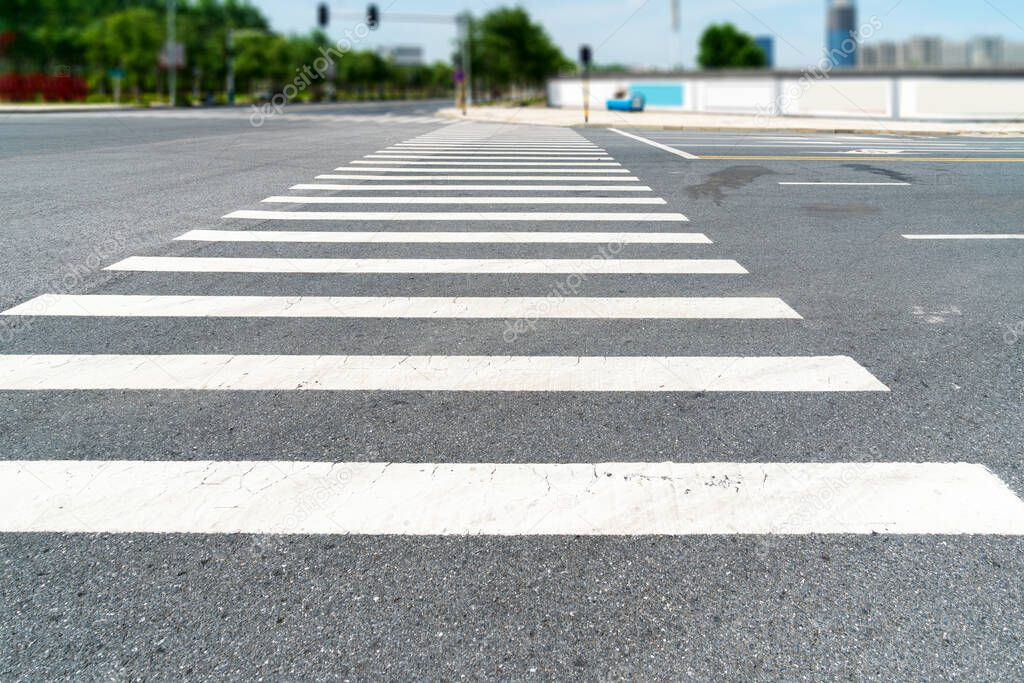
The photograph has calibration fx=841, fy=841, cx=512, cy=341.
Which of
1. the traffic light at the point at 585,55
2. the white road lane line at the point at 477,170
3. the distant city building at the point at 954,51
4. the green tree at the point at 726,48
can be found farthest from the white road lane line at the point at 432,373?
the distant city building at the point at 954,51

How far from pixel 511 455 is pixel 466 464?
216 mm

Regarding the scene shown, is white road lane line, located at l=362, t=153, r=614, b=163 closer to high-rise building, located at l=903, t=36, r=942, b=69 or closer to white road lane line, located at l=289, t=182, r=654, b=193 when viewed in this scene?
white road lane line, located at l=289, t=182, r=654, b=193

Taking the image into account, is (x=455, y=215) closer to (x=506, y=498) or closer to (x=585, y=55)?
(x=506, y=498)

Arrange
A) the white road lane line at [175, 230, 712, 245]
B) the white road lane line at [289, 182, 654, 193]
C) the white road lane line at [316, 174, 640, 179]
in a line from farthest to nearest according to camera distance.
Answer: the white road lane line at [316, 174, 640, 179], the white road lane line at [289, 182, 654, 193], the white road lane line at [175, 230, 712, 245]

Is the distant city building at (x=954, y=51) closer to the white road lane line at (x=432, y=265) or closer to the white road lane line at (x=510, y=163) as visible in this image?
the white road lane line at (x=510, y=163)

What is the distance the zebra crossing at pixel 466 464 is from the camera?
3.16 metres

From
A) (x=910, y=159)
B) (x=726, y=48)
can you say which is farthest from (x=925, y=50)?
(x=910, y=159)

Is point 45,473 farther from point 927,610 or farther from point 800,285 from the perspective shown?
point 800,285

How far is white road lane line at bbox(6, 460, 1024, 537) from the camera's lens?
10.2 ft

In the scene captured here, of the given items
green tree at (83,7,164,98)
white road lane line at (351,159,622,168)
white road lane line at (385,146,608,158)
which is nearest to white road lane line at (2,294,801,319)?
white road lane line at (351,159,622,168)

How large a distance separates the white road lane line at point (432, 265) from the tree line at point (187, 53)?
49648 millimetres

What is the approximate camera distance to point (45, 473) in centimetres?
353

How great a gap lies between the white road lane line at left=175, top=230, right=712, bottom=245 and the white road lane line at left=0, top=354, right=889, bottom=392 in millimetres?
3541

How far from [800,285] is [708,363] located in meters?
2.18
